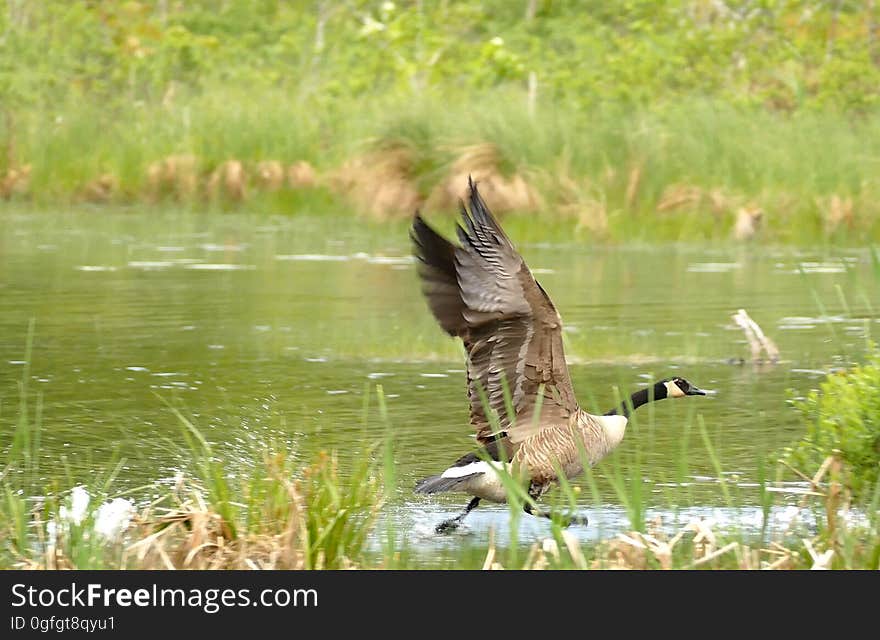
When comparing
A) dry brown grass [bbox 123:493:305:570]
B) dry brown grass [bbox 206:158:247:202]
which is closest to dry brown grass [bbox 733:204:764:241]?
dry brown grass [bbox 206:158:247:202]

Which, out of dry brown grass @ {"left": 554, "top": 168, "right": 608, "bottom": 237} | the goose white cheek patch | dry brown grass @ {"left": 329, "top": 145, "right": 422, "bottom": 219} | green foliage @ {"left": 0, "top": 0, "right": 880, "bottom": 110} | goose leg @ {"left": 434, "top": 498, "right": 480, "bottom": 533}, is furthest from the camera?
green foliage @ {"left": 0, "top": 0, "right": 880, "bottom": 110}

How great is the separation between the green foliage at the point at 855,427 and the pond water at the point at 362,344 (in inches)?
22.6

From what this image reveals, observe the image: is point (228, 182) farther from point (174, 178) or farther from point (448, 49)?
point (448, 49)

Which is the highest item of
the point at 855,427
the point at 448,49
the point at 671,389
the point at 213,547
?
the point at 448,49

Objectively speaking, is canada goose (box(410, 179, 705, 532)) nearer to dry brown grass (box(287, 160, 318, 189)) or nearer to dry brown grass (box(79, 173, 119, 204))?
dry brown grass (box(287, 160, 318, 189))

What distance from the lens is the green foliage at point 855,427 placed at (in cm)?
780

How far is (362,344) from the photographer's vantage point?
1434cm

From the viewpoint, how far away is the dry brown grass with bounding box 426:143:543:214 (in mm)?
23609

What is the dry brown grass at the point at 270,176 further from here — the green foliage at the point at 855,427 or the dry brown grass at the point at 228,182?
the green foliage at the point at 855,427

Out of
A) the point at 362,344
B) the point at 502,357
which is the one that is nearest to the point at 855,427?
the point at 502,357

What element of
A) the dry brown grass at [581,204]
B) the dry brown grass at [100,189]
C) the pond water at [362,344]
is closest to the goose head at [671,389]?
the pond water at [362,344]

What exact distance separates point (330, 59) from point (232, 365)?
23747 mm

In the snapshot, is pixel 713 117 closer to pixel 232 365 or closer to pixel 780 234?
pixel 780 234

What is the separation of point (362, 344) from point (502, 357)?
6.64 m
